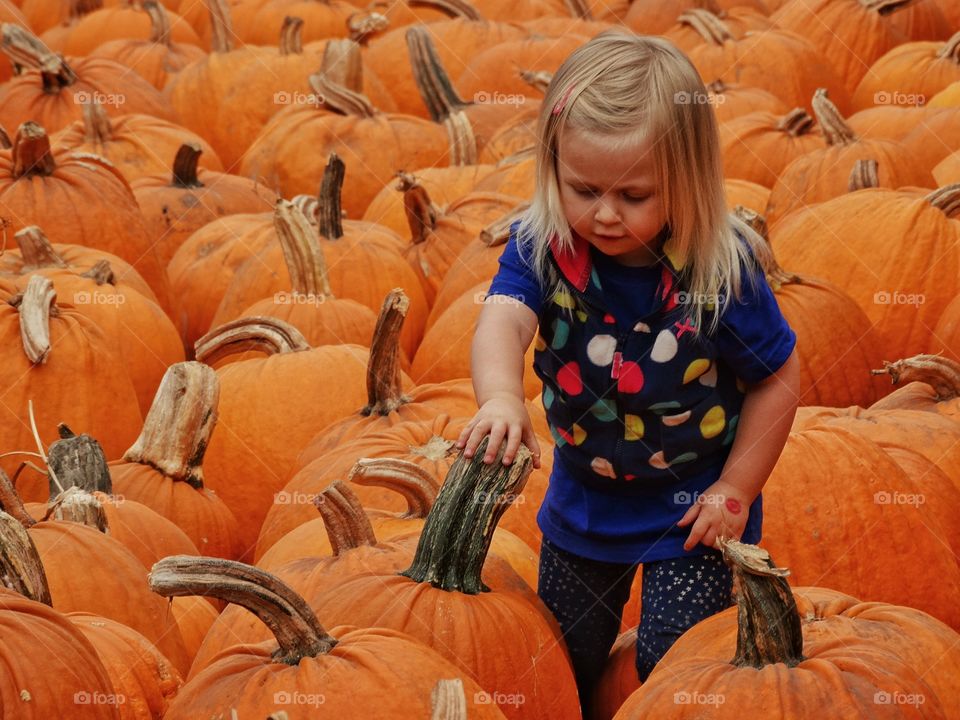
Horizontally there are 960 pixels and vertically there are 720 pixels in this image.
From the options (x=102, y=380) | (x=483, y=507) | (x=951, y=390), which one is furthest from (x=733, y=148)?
(x=483, y=507)

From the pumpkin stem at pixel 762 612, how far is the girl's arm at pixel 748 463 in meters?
0.38

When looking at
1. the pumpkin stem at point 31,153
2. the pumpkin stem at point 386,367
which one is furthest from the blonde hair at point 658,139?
the pumpkin stem at point 31,153

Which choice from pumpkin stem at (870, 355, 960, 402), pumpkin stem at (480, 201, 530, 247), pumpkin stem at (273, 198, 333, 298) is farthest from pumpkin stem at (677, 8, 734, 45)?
pumpkin stem at (870, 355, 960, 402)

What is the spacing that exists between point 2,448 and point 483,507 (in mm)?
1958

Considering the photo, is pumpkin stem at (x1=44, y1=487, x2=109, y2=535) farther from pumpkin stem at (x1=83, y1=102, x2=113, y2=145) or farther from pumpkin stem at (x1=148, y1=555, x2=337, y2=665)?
pumpkin stem at (x1=83, y1=102, x2=113, y2=145)

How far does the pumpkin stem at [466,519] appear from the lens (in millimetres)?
2193

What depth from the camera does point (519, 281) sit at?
2.41m

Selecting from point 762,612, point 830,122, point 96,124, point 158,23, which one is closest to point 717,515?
point 762,612

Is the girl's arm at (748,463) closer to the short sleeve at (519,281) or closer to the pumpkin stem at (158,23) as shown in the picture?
the short sleeve at (519,281)

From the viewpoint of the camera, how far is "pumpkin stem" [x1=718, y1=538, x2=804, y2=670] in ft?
6.53

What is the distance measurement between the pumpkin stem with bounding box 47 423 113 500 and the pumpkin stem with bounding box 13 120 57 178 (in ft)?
5.17

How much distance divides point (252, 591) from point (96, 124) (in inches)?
170

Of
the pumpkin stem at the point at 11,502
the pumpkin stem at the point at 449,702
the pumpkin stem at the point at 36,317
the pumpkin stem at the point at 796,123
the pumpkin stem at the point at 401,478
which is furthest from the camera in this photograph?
the pumpkin stem at the point at 796,123

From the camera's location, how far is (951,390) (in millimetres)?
3559
